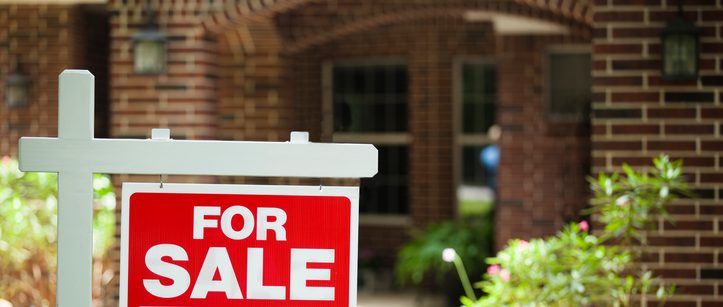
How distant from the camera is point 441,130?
12.0 metres

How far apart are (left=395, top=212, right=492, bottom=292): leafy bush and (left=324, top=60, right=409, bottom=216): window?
1326mm

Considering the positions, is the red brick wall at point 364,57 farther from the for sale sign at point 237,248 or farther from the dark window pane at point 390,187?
the for sale sign at point 237,248

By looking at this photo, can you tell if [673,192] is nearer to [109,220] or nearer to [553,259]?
[553,259]

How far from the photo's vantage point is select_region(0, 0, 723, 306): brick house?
511 cm

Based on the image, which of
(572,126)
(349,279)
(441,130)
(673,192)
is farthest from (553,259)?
(441,130)

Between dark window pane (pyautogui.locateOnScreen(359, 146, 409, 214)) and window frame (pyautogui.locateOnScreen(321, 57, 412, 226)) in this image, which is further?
dark window pane (pyautogui.locateOnScreen(359, 146, 409, 214))

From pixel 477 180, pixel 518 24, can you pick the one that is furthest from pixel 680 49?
pixel 477 180

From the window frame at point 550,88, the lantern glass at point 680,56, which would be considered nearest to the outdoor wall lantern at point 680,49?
the lantern glass at point 680,56

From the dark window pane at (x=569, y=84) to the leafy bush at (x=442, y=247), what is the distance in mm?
1699

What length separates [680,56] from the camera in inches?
199

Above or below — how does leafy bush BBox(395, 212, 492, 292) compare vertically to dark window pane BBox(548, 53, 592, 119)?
below

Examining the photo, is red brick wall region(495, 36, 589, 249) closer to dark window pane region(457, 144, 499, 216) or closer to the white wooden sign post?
dark window pane region(457, 144, 499, 216)

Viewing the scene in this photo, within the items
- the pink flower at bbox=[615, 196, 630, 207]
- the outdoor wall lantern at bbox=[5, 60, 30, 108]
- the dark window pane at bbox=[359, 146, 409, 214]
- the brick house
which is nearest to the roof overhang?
the brick house

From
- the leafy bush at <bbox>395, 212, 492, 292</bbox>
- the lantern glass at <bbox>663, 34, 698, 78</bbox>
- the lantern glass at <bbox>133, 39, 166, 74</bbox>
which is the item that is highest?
the lantern glass at <bbox>133, 39, 166, 74</bbox>
